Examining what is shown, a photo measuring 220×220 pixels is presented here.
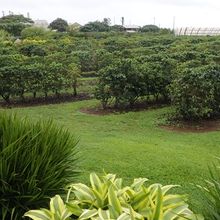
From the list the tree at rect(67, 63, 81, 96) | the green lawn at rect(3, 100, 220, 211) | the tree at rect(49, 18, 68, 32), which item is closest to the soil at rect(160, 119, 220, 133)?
the green lawn at rect(3, 100, 220, 211)

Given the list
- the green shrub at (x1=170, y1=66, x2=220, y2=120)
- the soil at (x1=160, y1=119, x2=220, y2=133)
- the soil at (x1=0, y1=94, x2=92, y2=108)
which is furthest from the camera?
the soil at (x1=0, y1=94, x2=92, y2=108)

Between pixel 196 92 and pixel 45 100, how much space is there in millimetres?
5064

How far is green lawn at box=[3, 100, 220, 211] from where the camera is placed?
5.92 m

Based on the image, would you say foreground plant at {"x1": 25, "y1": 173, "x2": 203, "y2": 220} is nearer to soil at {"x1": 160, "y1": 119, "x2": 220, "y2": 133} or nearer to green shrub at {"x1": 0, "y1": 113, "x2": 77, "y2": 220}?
green shrub at {"x1": 0, "y1": 113, "x2": 77, "y2": 220}

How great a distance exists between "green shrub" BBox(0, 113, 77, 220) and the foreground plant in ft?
1.55

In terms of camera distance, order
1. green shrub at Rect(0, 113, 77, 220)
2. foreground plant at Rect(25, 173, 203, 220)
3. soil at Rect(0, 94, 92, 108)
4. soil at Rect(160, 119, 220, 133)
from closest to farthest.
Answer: foreground plant at Rect(25, 173, 203, 220), green shrub at Rect(0, 113, 77, 220), soil at Rect(160, 119, 220, 133), soil at Rect(0, 94, 92, 108)

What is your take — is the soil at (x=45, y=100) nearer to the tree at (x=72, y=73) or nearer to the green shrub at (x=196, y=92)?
the tree at (x=72, y=73)

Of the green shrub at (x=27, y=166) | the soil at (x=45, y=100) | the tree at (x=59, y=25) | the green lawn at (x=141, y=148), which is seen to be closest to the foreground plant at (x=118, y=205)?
the green shrub at (x=27, y=166)

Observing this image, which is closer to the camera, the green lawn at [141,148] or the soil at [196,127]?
the green lawn at [141,148]

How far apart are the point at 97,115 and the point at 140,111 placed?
1.16 metres

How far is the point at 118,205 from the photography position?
9.21ft

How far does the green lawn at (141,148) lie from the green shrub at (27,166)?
81 cm

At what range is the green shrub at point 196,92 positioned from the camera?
9727 mm

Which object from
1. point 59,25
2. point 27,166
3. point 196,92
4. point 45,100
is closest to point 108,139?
point 196,92
